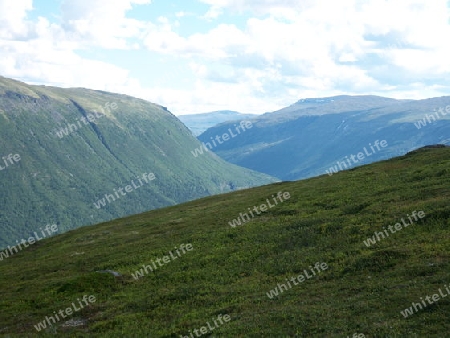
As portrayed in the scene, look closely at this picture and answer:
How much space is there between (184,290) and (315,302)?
40.8 feet

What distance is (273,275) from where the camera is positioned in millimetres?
38812

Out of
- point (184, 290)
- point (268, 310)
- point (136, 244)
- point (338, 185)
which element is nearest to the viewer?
point (268, 310)

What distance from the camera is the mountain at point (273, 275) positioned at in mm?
26891

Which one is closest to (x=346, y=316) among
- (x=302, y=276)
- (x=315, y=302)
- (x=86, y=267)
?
(x=315, y=302)

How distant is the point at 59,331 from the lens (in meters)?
32.3

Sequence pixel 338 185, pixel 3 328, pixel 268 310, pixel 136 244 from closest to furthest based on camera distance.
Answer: pixel 268 310 < pixel 3 328 < pixel 136 244 < pixel 338 185

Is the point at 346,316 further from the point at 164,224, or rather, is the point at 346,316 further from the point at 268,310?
the point at 164,224
